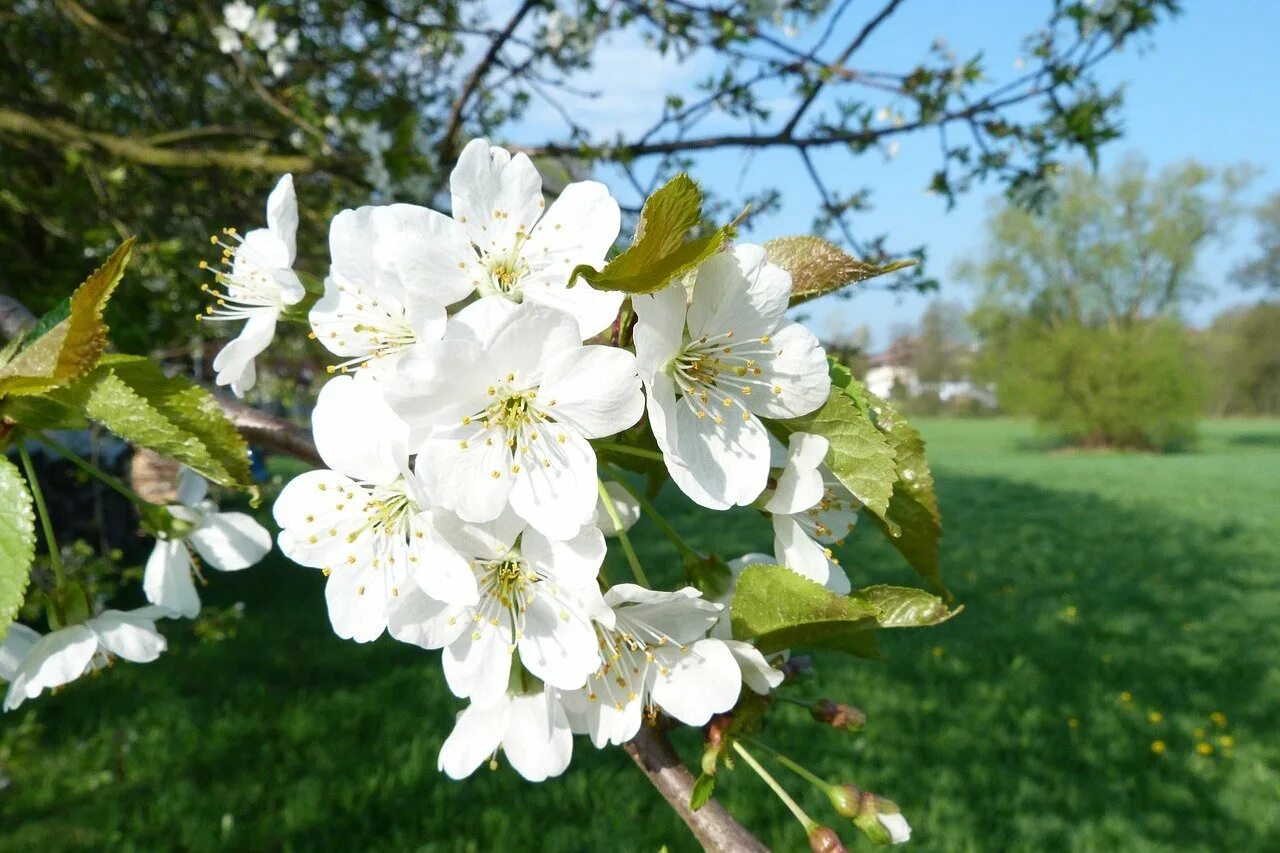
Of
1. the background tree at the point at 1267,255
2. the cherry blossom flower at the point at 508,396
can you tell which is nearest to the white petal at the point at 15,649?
the cherry blossom flower at the point at 508,396

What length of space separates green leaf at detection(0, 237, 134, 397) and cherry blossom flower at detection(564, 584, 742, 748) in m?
0.52

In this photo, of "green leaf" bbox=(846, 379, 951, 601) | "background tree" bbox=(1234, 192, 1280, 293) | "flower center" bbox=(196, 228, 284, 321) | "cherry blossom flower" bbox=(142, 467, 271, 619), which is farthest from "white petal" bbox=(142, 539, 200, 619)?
"background tree" bbox=(1234, 192, 1280, 293)

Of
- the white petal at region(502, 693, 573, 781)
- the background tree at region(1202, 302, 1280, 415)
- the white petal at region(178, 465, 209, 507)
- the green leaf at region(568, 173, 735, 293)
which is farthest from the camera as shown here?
the background tree at region(1202, 302, 1280, 415)

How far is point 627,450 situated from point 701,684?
24 centimetres

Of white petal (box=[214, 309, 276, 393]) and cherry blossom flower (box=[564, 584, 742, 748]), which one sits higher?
white petal (box=[214, 309, 276, 393])

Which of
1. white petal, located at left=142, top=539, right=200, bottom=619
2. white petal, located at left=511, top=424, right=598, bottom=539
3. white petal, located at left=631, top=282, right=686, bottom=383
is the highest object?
white petal, located at left=631, top=282, right=686, bottom=383

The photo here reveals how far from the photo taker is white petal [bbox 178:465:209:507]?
127 centimetres

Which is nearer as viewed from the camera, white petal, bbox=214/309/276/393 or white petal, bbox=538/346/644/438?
white petal, bbox=538/346/644/438

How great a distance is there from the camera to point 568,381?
28.0 inches

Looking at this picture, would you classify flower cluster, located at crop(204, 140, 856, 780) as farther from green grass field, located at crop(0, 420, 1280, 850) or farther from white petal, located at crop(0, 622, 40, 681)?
green grass field, located at crop(0, 420, 1280, 850)

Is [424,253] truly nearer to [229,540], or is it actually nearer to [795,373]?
[795,373]

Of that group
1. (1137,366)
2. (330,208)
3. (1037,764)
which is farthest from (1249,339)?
(330,208)

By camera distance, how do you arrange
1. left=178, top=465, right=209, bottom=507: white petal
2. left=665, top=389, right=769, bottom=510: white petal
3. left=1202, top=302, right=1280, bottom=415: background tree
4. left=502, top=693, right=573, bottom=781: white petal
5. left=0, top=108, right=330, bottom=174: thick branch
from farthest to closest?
1. left=1202, top=302, right=1280, bottom=415: background tree
2. left=0, top=108, right=330, bottom=174: thick branch
3. left=178, top=465, right=209, bottom=507: white petal
4. left=502, top=693, right=573, bottom=781: white petal
5. left=665, top=389, right=769, bottom=510: white petal

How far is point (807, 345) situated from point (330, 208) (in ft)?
9.16
